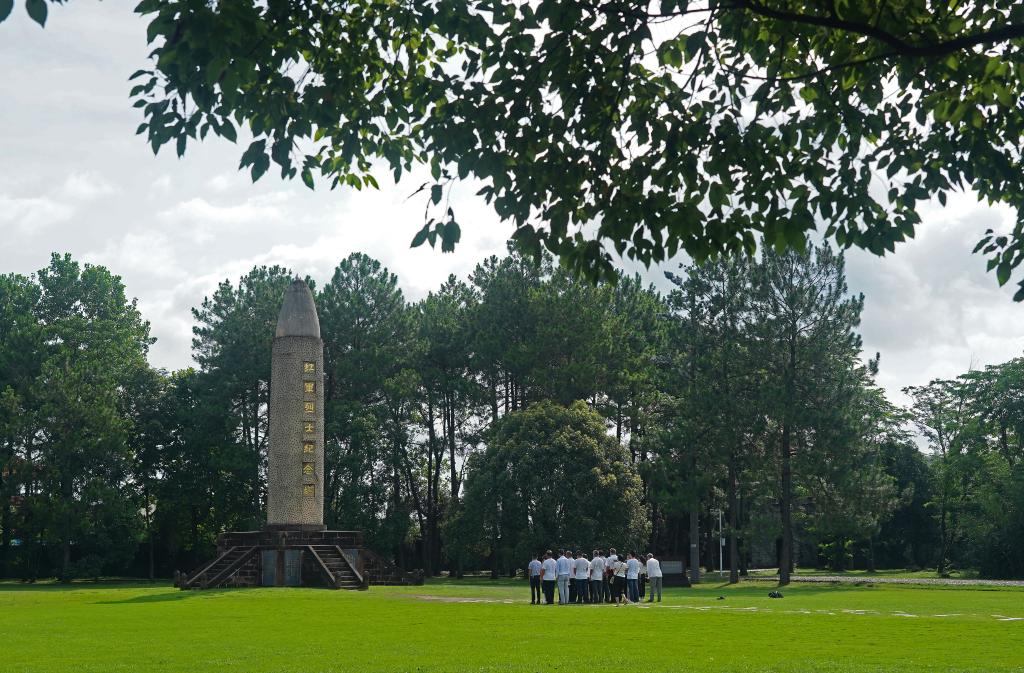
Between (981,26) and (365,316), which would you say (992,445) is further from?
(981,26)

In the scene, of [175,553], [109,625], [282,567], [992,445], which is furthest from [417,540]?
[109,625]

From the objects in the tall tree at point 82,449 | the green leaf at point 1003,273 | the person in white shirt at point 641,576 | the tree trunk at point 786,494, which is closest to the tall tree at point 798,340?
the tree trunk at point 786,494

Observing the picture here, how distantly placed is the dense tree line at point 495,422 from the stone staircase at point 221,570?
11823mm

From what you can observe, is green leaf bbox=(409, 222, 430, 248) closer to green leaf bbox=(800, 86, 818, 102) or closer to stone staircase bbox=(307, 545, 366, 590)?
green leaf bbox=(800, 86, 818, 102)

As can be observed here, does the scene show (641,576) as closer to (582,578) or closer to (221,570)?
(582,578)

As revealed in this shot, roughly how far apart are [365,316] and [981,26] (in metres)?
58.3

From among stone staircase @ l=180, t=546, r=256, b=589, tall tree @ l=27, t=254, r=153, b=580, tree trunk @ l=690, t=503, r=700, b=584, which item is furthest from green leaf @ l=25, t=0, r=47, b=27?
tall tree @ l=27, t=254, r=153, b=580

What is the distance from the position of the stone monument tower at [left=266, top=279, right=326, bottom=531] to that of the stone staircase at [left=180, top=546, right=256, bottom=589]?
2.00m

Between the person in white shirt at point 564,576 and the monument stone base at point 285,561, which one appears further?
the monument stone base at point 285,561

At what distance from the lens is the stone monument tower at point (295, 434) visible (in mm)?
52500

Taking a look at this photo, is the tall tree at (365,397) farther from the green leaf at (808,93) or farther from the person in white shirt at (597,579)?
the green leaf at (808,93)

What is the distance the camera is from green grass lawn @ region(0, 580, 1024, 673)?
14.7 metres

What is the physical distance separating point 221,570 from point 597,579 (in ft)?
72.5

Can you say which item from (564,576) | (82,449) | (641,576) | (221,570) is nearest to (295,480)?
(221,570)
